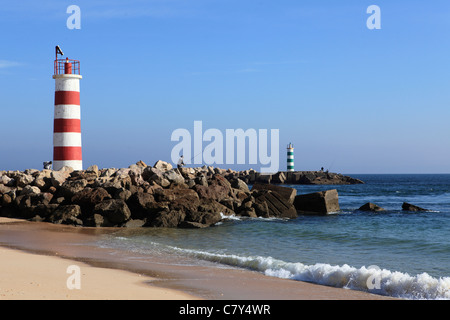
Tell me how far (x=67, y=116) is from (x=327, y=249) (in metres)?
14.4

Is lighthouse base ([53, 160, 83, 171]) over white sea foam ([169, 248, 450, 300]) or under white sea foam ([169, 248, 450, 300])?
over

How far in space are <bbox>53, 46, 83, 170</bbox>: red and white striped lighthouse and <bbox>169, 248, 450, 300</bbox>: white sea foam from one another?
49.1ft

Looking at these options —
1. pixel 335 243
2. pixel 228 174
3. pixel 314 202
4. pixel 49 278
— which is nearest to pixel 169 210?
pixel 335 243

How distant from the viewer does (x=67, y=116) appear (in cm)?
2256

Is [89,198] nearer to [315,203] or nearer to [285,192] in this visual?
[285,192]

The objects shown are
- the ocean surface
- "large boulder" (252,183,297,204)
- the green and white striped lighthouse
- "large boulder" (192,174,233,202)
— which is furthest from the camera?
the green and white striped lighthouse

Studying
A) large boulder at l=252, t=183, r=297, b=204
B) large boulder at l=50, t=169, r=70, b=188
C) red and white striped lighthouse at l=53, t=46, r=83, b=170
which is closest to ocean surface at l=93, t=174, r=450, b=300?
large boulder at l=252, t=183, r=297, b=204

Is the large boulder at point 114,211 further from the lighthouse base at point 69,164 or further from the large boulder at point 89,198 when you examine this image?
the lighthouse base at point 69,164

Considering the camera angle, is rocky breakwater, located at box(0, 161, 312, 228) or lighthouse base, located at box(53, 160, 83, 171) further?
lighthouse base, located at box(53, 160, 83, 171)

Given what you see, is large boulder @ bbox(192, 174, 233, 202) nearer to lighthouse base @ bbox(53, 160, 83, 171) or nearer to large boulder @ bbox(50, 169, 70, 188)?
large boulder @ bbox(50, 169, 70, 188)

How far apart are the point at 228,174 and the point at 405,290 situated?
47.4 metres

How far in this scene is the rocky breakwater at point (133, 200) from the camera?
16203 mm

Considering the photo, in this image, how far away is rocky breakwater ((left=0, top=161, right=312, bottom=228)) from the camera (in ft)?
53.2
